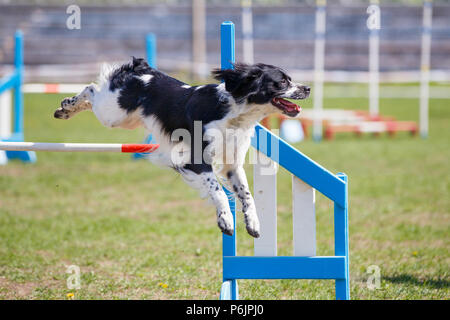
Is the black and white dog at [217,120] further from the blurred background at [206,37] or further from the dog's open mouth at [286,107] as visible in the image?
the blurred background at [206,37]

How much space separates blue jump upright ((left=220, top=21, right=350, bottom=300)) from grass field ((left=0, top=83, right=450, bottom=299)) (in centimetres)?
32

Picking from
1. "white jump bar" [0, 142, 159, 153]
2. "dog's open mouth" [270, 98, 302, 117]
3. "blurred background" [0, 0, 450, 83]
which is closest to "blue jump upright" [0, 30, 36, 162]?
"white jump bar" [0, 142, 159, 153]

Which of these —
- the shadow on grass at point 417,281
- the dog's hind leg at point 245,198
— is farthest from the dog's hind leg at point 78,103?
the shadow on grass at point 417,281

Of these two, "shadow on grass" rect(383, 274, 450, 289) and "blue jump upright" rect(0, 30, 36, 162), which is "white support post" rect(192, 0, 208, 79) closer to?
"blue jump upright" rect(0, 30, 36, 162)

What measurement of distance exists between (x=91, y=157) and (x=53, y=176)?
192 centimetres

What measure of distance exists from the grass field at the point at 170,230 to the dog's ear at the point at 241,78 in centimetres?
78

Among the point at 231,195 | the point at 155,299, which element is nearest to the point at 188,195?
the point at 155,299

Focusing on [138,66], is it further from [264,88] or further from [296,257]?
[296,257]

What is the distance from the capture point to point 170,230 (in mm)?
6312

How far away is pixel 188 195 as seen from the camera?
7.98 m

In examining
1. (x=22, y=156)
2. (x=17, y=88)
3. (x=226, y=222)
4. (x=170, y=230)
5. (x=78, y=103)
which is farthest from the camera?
(x=22, y=156)

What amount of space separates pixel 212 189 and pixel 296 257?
Answer: 26.4 inches

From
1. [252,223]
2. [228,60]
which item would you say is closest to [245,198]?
[252,223]
